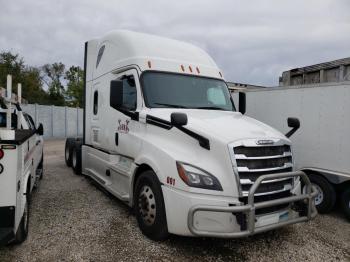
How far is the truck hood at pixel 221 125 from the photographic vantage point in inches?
160

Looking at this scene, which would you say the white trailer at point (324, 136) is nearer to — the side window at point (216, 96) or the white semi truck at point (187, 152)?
the white semi truck at point (187, 152)

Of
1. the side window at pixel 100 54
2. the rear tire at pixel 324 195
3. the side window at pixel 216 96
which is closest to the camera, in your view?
the side window at pixel 216 96

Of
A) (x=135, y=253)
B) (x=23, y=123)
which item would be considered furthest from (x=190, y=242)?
(x=23, y=123)

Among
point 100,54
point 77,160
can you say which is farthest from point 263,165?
point 77,160

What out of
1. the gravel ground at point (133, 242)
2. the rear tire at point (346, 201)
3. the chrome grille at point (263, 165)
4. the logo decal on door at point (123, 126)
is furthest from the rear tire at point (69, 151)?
the rear tire at point (346, 201)

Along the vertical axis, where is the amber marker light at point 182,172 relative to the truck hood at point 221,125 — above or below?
below

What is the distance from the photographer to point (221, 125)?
4.34m

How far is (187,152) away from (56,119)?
784 inches

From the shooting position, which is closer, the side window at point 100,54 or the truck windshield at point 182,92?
the truck windshield at point 182,92

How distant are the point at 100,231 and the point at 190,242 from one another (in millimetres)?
1382

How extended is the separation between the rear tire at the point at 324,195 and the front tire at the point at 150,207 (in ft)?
10.8

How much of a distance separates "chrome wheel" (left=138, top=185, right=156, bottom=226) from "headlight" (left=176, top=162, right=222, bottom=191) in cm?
76

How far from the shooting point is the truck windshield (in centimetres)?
500

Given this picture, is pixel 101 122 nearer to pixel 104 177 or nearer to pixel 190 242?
pixel 104 177
